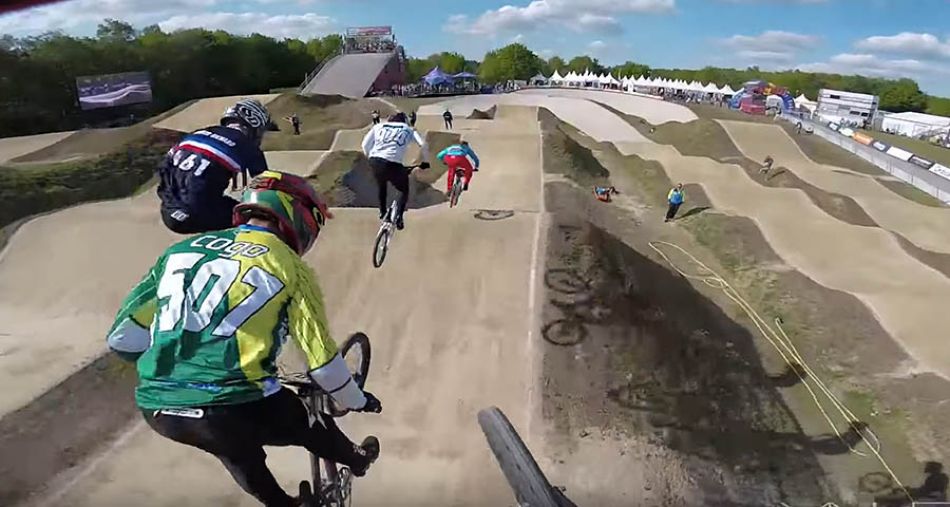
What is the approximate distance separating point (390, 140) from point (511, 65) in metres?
113

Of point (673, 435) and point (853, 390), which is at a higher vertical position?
point (673, 435)

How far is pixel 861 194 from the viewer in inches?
1334

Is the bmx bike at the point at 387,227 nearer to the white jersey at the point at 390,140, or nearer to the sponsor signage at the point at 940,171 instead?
the white jersey at the point at 390,140

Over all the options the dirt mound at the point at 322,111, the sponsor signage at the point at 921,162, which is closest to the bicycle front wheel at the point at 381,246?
the dirt mound at the point at 322,111

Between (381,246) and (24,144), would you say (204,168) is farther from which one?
(24,144)

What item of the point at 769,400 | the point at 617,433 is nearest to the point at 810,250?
the point at 769,400

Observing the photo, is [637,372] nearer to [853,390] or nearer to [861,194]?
[853,390]

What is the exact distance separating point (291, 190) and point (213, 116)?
45.5m

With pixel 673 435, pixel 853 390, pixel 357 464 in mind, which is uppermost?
pixel 357 464

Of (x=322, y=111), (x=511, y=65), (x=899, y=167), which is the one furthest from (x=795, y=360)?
(x=511, y=65)

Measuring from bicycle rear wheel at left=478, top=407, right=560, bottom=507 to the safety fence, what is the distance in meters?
39.4

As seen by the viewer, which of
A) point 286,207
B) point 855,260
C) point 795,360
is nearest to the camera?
point 286,207

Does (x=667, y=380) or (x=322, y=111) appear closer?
(x=667, y=380)

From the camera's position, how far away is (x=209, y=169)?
4.50m
